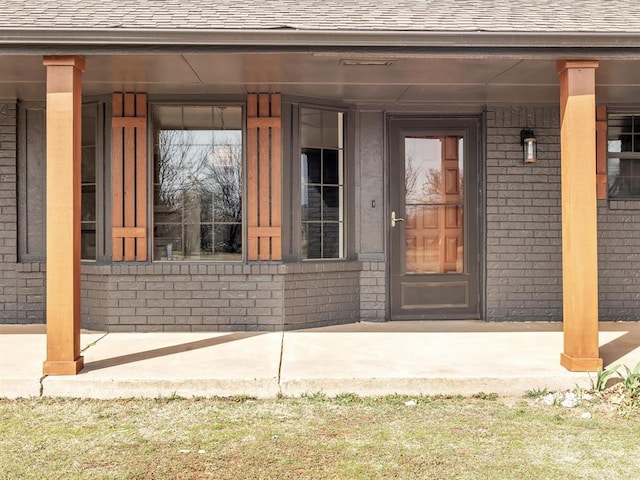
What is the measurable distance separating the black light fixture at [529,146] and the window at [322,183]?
2036 mm

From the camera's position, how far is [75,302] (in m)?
4.50

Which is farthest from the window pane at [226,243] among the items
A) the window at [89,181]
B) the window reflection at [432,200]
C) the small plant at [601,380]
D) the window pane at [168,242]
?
the small plant at [601,380]

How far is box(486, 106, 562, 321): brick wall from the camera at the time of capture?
6766 mm

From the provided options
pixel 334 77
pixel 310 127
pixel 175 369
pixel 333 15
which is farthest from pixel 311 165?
pixel 175 369

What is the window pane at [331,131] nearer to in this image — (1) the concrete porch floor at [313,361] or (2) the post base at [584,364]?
(1) the concrete porch floor at [313,361]

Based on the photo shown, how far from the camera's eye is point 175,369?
4582mm

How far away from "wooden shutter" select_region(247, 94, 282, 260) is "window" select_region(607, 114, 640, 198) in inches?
151

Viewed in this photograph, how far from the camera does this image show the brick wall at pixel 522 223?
22.2 ft

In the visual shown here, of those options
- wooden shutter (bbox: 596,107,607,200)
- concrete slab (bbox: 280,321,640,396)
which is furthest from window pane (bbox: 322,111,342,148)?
wooden shutter (bbox: 596,107,607,200)

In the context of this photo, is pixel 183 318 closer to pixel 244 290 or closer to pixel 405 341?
pixel 244 290

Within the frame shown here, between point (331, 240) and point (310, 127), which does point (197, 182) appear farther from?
point (331, 240)

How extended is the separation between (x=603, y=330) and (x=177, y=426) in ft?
15.0

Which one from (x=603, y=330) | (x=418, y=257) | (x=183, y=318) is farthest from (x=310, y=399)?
(x=603, y=330)

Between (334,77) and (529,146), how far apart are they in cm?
248
